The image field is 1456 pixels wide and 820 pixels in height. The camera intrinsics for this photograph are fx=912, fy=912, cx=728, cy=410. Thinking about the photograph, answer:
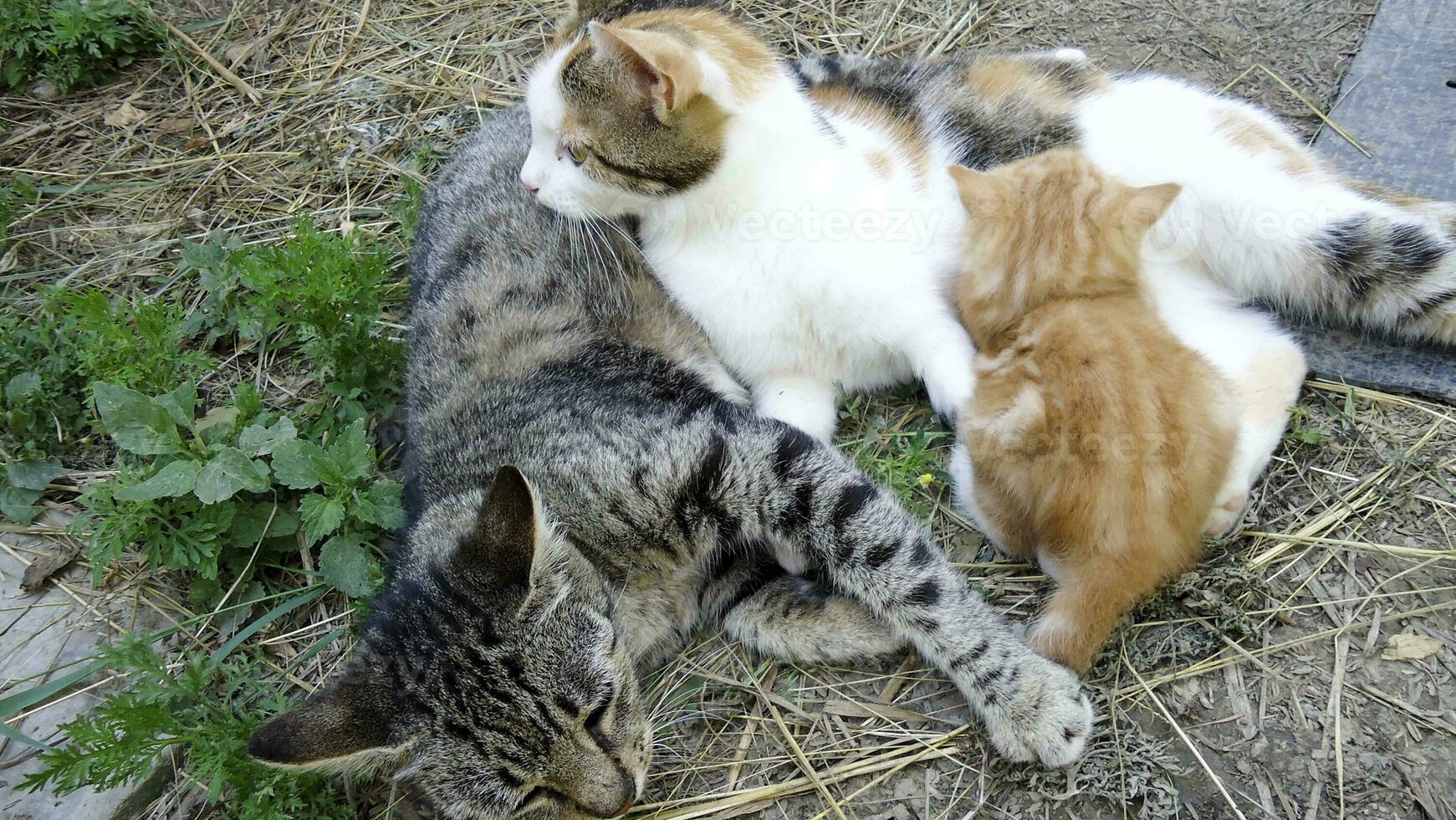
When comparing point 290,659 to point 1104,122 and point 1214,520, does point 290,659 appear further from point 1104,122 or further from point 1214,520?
point 1104,122

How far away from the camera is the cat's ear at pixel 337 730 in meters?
1.88

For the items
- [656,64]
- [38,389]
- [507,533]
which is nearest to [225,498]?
[38,389]

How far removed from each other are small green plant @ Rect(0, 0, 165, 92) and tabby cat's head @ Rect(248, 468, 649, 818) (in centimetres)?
365

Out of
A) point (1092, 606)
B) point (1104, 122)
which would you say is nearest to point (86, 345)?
point (1092, 606)

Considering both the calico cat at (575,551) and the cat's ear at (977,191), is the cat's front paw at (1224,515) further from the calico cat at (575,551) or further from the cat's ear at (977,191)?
the cat's ear at (977,191)

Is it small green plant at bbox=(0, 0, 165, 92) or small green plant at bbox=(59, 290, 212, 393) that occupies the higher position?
small green plant at bbox=(0, 0, 165, 92)

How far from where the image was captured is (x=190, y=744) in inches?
99.6

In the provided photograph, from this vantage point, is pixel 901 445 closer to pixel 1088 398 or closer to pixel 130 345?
pixel 1088 398

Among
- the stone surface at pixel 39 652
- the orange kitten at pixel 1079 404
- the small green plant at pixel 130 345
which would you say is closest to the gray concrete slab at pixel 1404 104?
the orange kitten at pixel 1079 404

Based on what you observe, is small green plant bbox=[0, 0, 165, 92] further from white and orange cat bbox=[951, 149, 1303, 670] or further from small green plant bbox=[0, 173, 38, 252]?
white and orange cat bbox=[951, 149, 1303, 670]

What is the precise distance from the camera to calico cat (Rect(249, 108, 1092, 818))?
2.09 meters

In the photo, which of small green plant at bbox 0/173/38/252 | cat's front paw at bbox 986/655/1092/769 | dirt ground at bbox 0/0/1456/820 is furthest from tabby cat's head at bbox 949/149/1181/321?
small green plant at bbox 0/173/38/252

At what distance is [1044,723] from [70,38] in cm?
488

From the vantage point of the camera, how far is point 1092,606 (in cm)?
234
